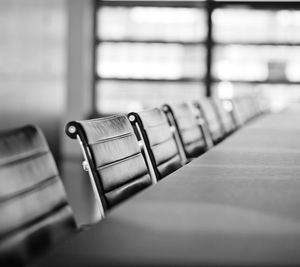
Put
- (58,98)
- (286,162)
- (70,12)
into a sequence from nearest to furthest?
1. (286,162)
2. (58,98)
3. (70,12)

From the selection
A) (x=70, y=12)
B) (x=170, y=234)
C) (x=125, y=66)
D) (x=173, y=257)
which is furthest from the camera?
(x=125, y=66)

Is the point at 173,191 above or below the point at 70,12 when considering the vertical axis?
below

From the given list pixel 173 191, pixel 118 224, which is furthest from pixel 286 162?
pixel 118 224

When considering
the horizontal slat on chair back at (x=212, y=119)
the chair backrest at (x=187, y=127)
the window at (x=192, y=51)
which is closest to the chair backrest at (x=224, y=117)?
the horizontal slat on chair back at (x=212, y=119)

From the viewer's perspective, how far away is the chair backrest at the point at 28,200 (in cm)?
125

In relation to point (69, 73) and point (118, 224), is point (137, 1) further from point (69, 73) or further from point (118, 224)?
point (118, 224)

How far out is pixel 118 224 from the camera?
1084 mm

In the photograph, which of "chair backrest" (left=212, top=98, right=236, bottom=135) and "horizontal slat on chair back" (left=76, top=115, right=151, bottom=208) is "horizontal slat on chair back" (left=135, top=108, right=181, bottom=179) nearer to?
"horizontal slat on chair back" (left=76, top=115, right=151, bottom=208)

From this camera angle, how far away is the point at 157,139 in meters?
2.25

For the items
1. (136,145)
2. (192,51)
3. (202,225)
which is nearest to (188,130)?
(136,145)

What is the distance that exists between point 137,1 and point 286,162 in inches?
261

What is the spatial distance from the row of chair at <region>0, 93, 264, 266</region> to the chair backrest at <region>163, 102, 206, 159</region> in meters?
0.33

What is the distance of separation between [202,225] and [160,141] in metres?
1.20

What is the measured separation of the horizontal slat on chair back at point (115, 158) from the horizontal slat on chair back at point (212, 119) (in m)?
1.49
